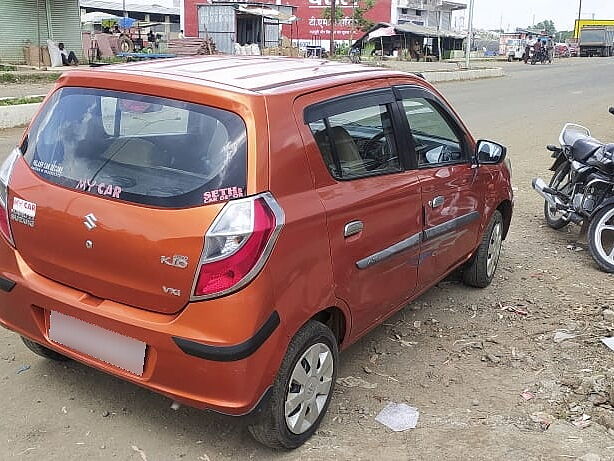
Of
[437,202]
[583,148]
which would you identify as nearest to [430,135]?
[437,202]

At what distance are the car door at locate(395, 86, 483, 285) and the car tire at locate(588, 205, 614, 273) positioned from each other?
1.63m

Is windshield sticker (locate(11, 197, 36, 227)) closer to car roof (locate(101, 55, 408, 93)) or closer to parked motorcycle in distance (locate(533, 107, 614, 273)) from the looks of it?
car roof (locate(101, 55, 408, 93))

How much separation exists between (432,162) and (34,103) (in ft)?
36.4

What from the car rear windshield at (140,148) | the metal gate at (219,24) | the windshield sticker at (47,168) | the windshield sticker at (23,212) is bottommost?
the windshield sticker at (23,212)

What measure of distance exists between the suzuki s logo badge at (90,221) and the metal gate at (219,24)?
35830 mm

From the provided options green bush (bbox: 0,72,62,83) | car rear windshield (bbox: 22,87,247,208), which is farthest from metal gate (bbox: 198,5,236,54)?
car rear windshield (bbox: 22,87,247,208)

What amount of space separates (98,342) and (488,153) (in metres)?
3.00

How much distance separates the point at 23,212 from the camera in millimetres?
3172

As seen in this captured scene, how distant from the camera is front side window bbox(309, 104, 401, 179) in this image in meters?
3.27

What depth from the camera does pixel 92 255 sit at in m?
2.94

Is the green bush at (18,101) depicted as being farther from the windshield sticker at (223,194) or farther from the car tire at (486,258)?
the windshield sticker at (223,194)

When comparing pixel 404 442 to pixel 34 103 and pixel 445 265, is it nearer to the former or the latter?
pixel 445 265

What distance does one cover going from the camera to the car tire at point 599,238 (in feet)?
19.2

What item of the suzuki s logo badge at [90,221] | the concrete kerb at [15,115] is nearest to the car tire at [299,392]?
the suzuki s logo badge at [90,221]
